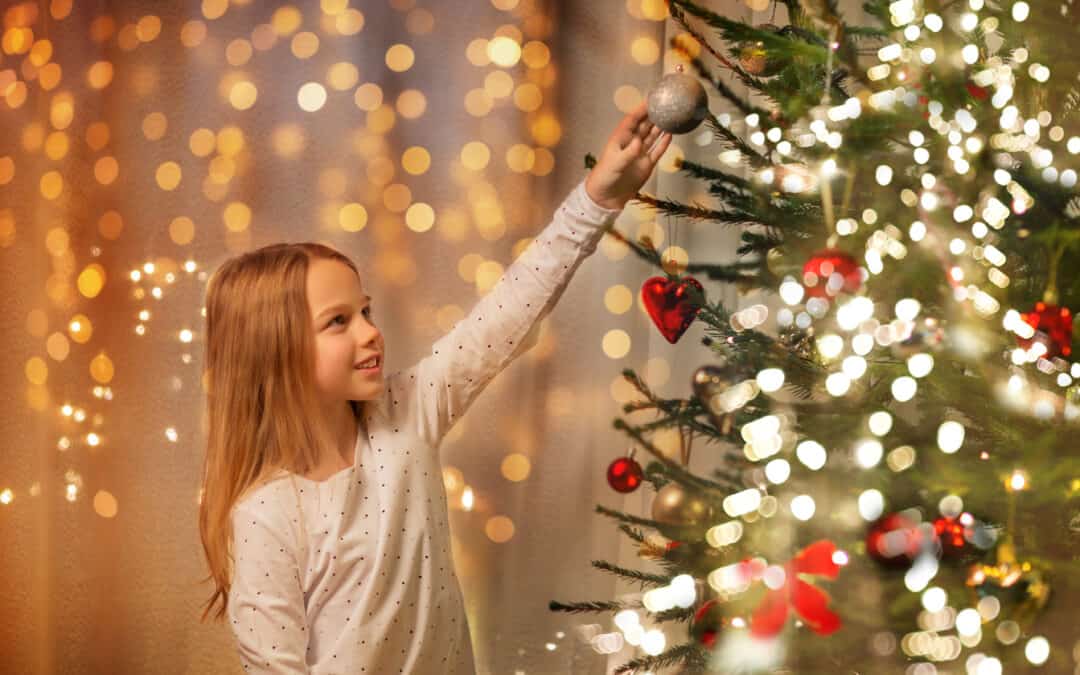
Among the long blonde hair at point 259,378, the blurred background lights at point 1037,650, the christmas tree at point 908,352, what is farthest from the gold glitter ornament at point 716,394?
the long blonde hair at point 259,378

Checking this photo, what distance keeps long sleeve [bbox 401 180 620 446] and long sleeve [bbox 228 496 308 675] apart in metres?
0.22

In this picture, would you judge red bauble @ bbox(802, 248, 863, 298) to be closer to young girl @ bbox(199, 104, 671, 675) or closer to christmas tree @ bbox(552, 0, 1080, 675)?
christmas tree @ bbox(552, 0, 1080, 675)

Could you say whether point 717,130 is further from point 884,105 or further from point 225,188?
point 225,188

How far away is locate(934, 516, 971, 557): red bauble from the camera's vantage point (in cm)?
96

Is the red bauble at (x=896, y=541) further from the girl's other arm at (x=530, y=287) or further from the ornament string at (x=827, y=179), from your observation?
the girl's other arm at (x=530, y=287)

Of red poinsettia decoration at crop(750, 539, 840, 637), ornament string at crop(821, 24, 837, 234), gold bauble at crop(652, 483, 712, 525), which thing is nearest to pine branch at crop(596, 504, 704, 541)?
gold bauble at crop(652, 483, 712, 525)

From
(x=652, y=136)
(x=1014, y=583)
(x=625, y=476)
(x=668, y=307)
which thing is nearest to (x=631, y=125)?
(x=652, y=136)

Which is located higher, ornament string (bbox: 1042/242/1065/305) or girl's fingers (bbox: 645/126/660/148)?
girl's fingers (bbox: 645/126/660/148)

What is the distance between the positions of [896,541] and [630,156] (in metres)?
0.47

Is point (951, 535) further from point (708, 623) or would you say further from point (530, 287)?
point (530, 287)

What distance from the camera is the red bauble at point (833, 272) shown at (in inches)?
38.1

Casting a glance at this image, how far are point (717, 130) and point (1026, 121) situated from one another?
1.05ft

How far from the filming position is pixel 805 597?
100 centimetres

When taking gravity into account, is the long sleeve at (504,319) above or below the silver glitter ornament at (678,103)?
below
